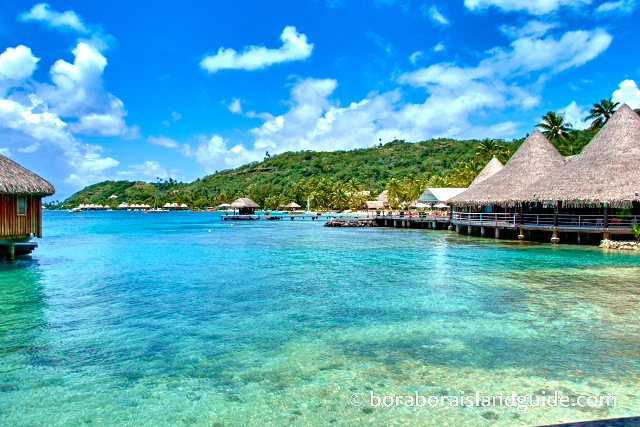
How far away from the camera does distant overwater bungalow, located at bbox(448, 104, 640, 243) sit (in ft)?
72.7

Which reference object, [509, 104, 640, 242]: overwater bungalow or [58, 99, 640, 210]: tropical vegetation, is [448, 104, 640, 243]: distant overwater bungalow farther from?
[58, 99, 640, 210]: tropical vegetation

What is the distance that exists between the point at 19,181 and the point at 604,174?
2760cm

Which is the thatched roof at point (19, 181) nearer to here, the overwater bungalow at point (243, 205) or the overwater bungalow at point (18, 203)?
the overwater bungalow at point (18, 203)

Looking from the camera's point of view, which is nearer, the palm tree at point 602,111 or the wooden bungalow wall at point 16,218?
the wooden bungalow wall at point 16,218

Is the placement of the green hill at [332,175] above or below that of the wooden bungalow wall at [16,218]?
above

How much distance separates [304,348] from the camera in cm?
749

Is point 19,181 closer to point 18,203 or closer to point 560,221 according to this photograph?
point 18,203

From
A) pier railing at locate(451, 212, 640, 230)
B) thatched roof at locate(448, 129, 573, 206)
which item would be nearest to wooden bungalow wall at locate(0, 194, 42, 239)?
thatched roof at locate(448, 129, 573, 206)

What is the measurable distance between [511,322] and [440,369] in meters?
3.35

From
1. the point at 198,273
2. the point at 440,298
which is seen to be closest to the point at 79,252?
the point at 198,273

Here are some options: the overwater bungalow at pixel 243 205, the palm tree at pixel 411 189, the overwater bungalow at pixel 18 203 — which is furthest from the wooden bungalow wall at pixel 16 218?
the palm tree at pixel 411 189

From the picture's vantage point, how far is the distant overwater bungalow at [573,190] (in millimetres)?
22156

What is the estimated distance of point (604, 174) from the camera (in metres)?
22.6

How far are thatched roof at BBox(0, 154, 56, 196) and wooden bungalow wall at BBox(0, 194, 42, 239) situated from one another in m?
0.82
